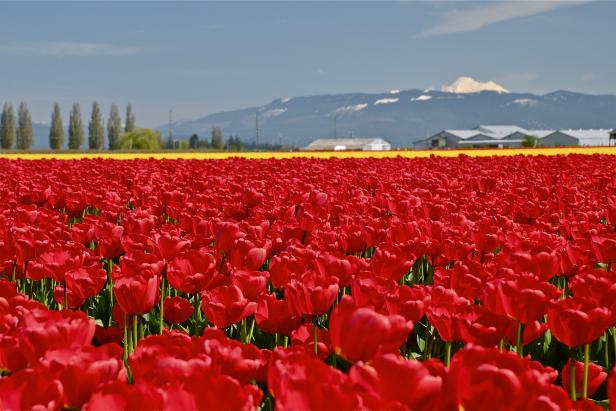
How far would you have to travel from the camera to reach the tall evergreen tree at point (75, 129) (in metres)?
160

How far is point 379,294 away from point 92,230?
3.00 meters

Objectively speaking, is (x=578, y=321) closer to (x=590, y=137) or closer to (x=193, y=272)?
(x=193, y=272)

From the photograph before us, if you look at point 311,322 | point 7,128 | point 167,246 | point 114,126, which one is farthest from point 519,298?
point 114,126

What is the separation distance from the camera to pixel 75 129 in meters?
161

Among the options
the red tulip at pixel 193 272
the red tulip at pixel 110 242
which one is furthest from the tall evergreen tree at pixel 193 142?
the red tulip at pixel 193 272

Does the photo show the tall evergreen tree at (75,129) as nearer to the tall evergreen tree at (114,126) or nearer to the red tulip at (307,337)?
the tall evergreen tree at (114,126)

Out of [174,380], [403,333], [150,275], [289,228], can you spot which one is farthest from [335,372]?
[289,228]

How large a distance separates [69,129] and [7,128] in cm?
1660

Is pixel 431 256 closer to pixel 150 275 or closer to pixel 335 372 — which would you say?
pixel 150 275

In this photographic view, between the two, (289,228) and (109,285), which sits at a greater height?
(289,228)

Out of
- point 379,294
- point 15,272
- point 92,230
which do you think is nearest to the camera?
point 379,294

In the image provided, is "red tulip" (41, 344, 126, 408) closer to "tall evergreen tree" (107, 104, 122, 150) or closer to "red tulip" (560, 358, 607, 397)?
"red tulip" (560, 358, 607, 397)

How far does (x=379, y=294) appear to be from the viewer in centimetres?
294

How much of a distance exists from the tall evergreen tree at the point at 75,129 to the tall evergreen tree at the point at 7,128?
14948 millimetres
